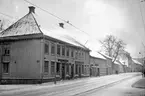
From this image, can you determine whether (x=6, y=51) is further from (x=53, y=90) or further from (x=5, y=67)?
(x=53, y=90)

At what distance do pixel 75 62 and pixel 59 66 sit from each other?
748 cm

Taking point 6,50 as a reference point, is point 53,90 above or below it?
below

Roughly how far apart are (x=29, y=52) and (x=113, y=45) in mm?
55503

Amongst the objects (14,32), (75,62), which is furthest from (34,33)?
(75,62)

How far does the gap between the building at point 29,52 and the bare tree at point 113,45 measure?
155 feet

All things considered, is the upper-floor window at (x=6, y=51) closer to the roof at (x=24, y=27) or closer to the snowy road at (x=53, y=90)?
the roof at (x=24, y=27)

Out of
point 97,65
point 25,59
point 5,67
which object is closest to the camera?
point 25,59

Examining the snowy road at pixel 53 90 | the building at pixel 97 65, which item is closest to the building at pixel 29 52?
the snowy road at pixel 53 90

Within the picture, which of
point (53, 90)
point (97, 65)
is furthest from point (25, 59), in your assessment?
point (97, 65)

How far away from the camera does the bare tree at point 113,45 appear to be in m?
79.4

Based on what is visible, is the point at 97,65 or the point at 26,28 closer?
the point at 26,28

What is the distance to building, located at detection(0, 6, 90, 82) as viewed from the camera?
1185 inches

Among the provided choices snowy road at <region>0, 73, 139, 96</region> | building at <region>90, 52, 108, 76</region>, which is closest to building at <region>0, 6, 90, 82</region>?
snowy road at <region>0, 73, 139, 96</region>

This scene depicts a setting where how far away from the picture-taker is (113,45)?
81438mm
